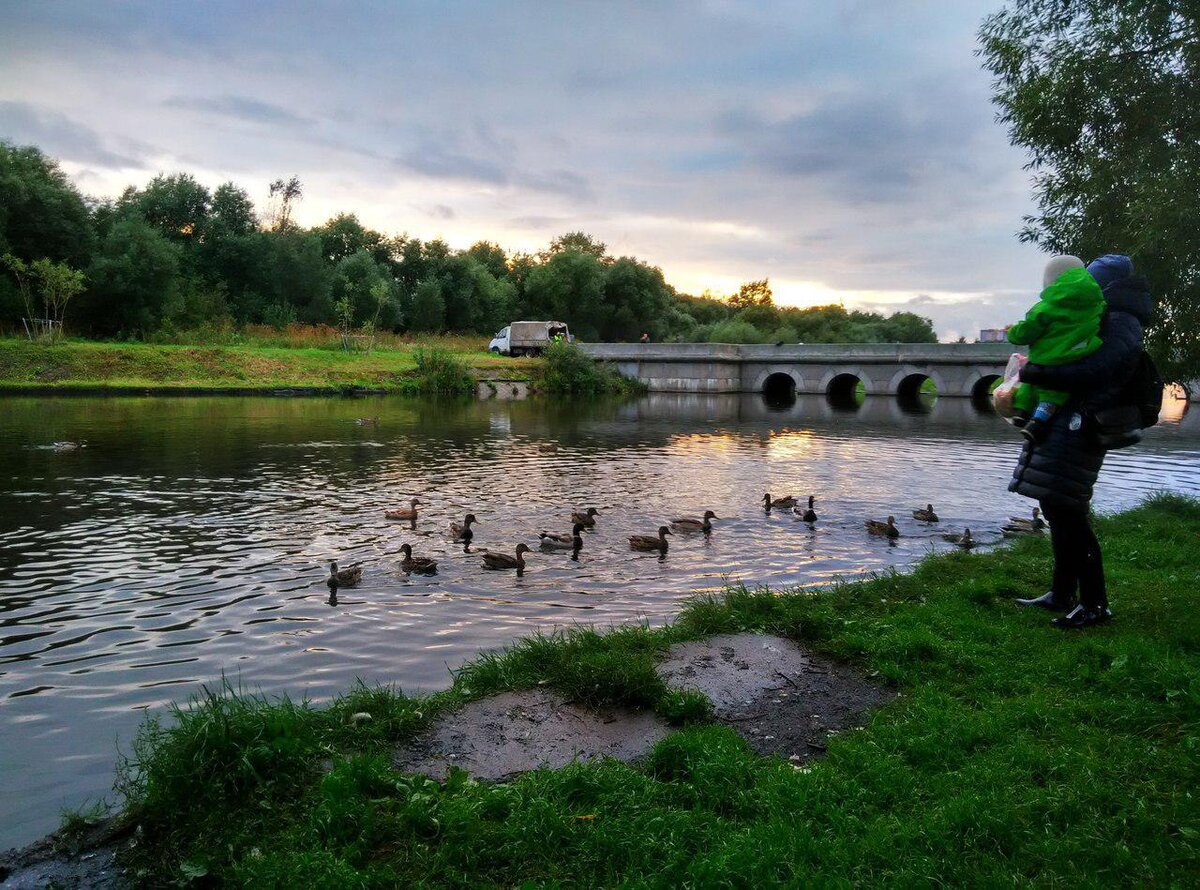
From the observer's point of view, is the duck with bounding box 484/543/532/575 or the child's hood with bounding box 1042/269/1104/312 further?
the duck with bounding box 484/543/532/575

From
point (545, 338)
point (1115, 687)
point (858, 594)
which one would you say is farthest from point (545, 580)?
point (545, 338)

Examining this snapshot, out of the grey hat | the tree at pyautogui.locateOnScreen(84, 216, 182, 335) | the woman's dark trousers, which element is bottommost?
the woman's dark trousers

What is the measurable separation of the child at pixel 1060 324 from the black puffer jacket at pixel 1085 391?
3.0 inches

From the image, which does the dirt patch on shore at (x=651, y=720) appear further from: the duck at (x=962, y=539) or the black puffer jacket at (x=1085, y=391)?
the duck at (x=962, y=539)

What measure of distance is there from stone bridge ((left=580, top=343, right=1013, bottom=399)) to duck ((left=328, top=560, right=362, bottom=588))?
59248 mm

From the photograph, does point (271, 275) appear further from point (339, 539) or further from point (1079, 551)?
point (1079, 551)

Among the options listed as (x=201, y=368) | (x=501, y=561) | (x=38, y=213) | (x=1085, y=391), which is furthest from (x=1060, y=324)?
(x=38, y=213)

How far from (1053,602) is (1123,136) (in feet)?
32.5

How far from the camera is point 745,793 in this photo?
4812 mm

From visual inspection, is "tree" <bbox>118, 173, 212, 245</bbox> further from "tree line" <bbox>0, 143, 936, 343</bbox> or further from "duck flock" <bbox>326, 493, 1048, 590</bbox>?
"duck flock" <bbox>326, 493, 1048, 590</bbox>

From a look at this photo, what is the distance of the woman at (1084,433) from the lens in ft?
22.4

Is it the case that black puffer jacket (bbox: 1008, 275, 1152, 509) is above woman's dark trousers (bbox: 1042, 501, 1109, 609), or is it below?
above

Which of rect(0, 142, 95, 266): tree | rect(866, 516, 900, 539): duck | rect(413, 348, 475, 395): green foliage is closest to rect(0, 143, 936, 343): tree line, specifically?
rect(0, 142, 95, 266): tree

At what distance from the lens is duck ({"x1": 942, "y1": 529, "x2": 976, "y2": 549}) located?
47.0 feet
